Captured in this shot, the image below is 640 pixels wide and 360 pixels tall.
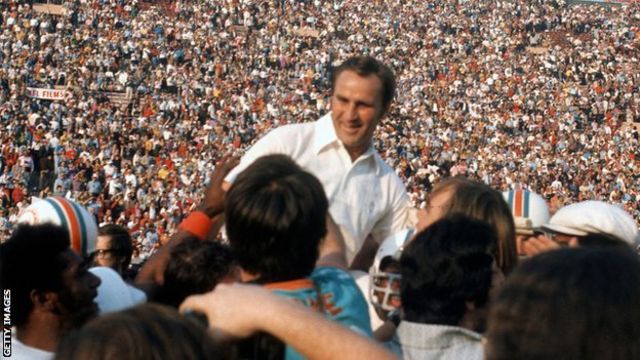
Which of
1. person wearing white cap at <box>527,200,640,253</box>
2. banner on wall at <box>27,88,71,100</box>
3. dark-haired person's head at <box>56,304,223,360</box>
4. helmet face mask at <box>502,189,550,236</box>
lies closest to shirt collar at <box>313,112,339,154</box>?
helmet face mask at <box>502,189,550,236</box>

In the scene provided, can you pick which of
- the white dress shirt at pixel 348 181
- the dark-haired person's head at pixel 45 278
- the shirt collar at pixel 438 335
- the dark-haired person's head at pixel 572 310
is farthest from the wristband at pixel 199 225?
the dark-haired person's head at pixel 572 310

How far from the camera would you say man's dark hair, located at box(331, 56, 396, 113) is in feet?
12.0

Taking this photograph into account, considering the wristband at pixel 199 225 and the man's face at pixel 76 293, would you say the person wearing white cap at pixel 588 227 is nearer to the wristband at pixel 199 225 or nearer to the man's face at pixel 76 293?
the wristband at pixel 199 225

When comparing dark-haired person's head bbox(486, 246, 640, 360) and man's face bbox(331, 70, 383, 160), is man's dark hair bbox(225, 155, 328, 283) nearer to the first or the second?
dark-haired person's head bbox(486, 246, 640, 360)

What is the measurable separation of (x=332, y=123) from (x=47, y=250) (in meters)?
1.16

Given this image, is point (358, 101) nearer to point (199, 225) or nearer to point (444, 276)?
point (199, 225)

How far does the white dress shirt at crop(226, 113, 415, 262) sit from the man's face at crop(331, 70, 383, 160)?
0.04 metres

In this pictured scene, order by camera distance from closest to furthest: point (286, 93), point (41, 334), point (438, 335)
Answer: point (438, 335) → point (41, 334) → point (286, 93)

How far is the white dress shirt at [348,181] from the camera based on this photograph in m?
3.47

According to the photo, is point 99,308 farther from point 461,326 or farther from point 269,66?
point 269,66

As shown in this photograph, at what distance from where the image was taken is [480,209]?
10.0 feet

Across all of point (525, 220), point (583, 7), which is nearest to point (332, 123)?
point (525, 220)

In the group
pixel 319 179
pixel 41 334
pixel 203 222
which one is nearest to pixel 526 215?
pixel 319 179

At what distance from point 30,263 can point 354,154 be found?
4.07ft
